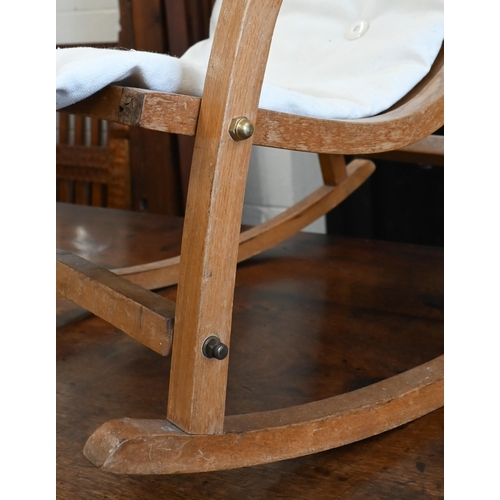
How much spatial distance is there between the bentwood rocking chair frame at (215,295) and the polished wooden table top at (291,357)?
1.5 inches

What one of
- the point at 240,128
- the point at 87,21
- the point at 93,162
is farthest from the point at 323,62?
the point at 87,21

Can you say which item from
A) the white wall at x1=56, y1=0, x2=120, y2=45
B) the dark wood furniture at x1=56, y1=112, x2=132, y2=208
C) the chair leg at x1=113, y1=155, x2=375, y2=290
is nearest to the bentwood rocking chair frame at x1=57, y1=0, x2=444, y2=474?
the chair leg at x1=113, y1=155, x2=375, y2=290

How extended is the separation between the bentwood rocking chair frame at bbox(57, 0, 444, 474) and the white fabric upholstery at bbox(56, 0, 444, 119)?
31mm

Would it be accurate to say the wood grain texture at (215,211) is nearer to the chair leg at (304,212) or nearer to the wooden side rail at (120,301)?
the wooden side rail at (120,301)

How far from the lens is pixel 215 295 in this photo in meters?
0.60

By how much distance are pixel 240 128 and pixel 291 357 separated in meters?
0.45

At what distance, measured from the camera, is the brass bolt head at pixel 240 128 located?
569mm

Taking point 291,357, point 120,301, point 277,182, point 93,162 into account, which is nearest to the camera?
point 120,301

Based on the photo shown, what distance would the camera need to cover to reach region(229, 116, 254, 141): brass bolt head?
57cm

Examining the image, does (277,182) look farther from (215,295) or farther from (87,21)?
(215,295)

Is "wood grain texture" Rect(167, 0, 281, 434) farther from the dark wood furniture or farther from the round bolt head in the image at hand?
the dark wood furniture
